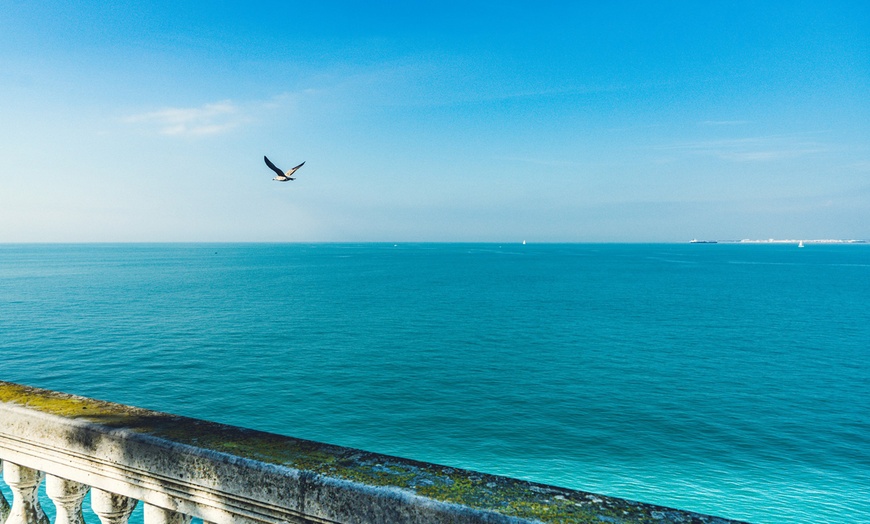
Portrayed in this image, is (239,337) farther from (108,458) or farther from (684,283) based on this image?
(684,283)

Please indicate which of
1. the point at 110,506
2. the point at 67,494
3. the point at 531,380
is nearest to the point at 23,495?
the point at 67,494

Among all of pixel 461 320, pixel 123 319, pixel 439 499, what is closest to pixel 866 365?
pixel 461 320

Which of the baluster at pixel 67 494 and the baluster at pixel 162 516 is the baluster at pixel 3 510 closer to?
the baluster at pixel 67 494

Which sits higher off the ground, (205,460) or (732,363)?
(205,460)

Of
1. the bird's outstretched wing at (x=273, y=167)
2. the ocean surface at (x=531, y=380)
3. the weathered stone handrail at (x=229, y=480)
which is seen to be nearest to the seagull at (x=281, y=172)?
the bird's outstretched wing at (x=273, y=167)

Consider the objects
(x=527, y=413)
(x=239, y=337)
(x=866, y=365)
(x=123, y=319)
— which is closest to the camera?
(x=527, y=413)

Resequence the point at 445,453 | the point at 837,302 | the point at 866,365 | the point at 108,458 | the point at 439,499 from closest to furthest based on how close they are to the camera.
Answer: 1. the point at 439,499
2. the point at 108,458
3. the point at 445,453
4. the point at 866,365
5. the point at 837,302

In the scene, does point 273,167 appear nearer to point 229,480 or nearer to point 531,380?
point 229,480
